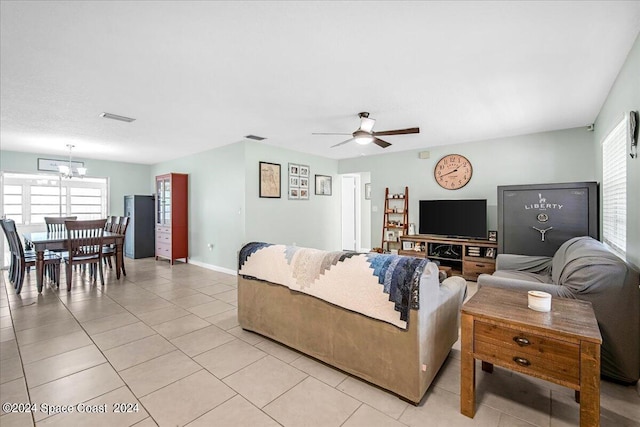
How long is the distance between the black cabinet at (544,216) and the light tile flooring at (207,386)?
2.42 meters

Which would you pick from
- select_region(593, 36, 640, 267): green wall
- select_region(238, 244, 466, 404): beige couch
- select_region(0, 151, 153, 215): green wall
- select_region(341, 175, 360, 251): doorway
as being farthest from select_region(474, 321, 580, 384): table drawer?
select_region(0, 151, 153, 215): green wall

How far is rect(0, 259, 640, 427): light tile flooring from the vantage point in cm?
172

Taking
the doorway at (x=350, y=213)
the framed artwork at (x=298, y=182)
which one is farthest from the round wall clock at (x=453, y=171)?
the doorway at (x=350, y=213)

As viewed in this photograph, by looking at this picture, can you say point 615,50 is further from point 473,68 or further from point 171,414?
point 171,414

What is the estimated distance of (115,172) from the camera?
7.33m

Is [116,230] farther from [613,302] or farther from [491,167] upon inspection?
[491,167]

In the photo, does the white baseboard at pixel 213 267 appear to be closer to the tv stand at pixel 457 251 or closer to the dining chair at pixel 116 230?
the dining chair at pixel 116 230

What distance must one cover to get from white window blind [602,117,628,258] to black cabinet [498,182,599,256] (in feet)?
0.69

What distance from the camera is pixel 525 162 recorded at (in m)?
4.73

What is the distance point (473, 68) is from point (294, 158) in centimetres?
403

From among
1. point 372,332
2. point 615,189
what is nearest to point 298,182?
point 372,332

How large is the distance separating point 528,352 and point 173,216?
20.9ft

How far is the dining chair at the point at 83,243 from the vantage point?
423 centimetres

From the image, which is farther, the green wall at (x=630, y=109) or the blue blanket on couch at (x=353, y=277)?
the green wall at (x=630, y=109)
